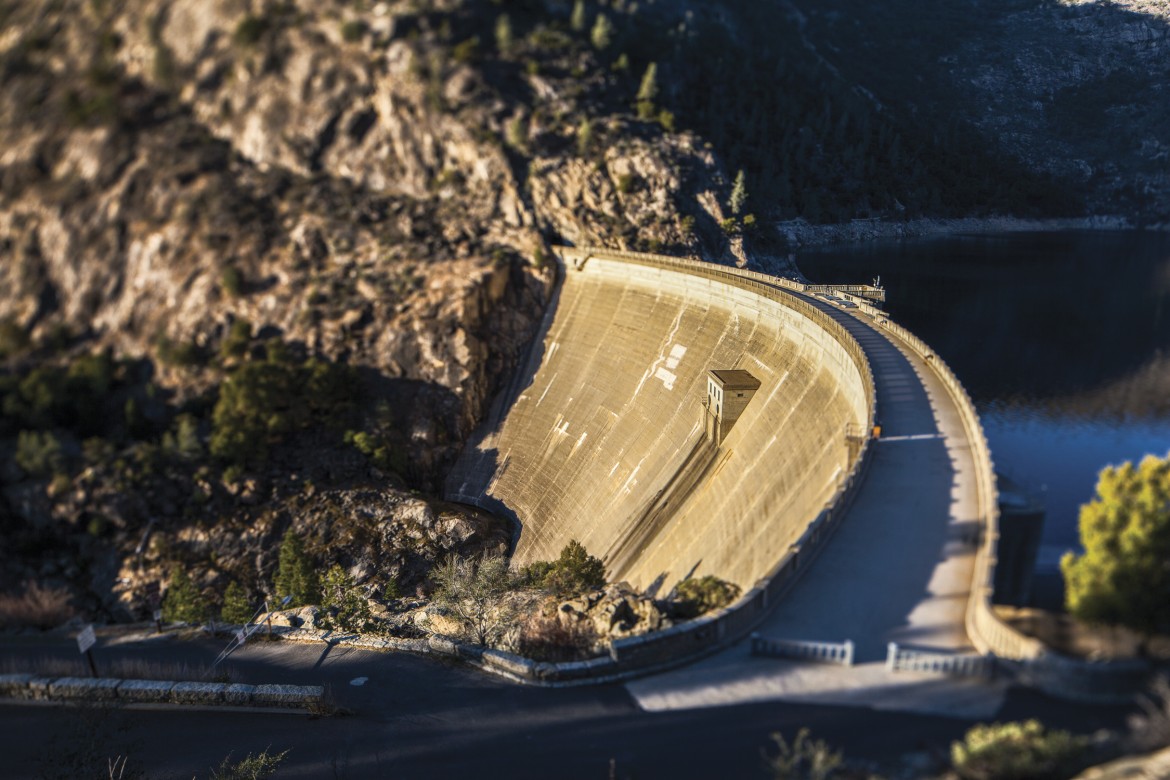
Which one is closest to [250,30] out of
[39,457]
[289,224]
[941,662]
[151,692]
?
[289,224]

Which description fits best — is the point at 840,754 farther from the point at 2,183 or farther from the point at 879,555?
the point at 2,183

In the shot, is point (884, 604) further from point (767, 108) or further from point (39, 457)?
point (767, 108)

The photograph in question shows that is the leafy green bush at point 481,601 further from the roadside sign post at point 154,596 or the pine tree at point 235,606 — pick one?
the roadside sign post at point 154,596

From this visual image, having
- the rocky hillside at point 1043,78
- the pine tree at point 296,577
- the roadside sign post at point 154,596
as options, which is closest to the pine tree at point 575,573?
the pine tree at point 296,577

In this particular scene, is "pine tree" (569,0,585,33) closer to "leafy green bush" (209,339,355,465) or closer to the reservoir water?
the reservoir water

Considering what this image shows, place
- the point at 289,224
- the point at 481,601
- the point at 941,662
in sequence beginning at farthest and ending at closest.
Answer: the point at 289,224 → the point at 481,601 → the point at 941,662

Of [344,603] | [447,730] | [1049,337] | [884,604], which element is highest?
[1049,337]

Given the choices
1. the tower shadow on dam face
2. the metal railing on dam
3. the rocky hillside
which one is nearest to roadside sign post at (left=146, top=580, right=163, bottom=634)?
the metal railing on dam
